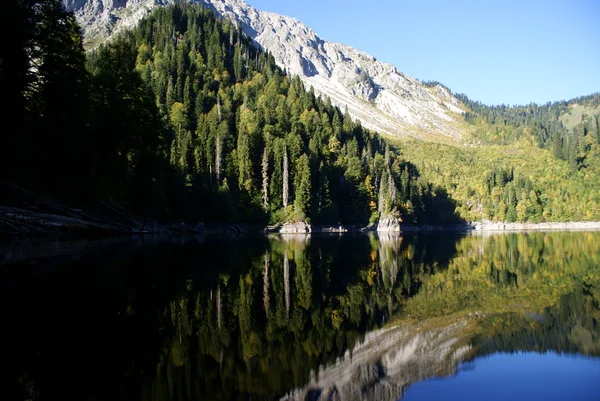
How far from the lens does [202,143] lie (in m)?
97.6

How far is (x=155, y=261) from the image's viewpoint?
26.6 meters

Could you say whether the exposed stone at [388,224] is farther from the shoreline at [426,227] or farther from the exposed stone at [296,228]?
the exposed stone at [296,228]

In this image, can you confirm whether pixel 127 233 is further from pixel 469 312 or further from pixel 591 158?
pixel 591 158

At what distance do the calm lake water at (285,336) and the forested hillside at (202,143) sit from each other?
63.8ft

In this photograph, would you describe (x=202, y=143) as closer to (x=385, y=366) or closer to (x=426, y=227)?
(x=426, y=227)

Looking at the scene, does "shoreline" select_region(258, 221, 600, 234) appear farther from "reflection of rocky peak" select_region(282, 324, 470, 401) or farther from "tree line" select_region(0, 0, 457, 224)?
"reflection of rocky peak" select_region(282, 324, 470, 401)

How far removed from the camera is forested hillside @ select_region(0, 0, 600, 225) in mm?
36406

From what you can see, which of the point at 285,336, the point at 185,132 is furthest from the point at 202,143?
the point at 285,336

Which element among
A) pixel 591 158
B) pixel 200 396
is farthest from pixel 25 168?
pixel 591 158

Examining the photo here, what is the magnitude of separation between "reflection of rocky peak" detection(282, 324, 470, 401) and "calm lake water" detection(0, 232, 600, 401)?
43 millimetres

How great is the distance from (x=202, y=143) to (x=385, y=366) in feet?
300

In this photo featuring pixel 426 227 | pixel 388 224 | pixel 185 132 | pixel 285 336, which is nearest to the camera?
pixel 285 336

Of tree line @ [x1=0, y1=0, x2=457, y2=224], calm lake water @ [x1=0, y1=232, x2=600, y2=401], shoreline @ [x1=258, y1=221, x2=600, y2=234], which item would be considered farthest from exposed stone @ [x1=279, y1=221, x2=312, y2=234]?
calm lake water @ [x1=0, y1=232, x2=600, y2=401]

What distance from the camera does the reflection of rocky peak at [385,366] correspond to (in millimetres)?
9102
